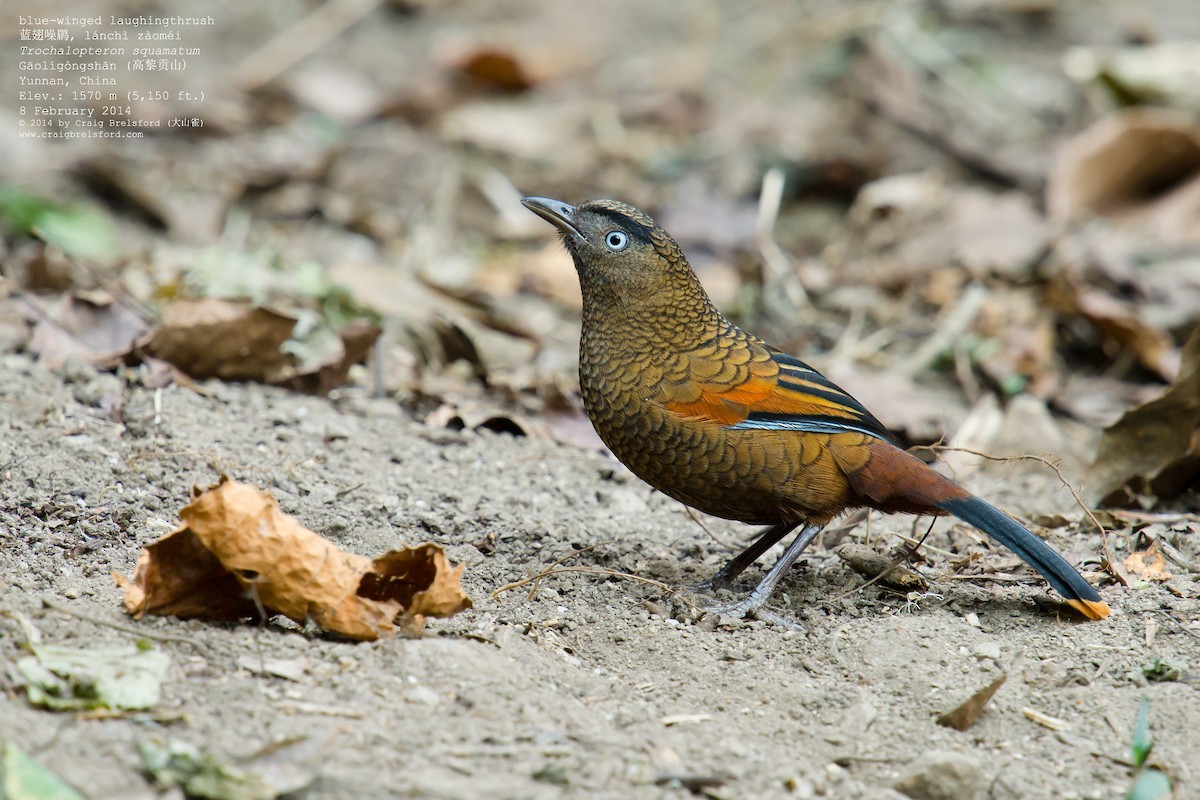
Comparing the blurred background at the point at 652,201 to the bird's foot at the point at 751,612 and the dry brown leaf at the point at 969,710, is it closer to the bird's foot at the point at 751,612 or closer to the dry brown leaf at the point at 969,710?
the bird's foot at the point at 751,612

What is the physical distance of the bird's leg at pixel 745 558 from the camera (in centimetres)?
386

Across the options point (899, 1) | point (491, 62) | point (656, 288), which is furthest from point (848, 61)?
point (656, 288)

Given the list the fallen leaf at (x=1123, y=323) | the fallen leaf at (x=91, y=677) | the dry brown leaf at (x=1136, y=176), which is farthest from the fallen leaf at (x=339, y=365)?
the dry brown leaf at (x=1136, y=176)

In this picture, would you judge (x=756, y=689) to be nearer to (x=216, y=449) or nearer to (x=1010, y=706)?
(x=1010, y=706)

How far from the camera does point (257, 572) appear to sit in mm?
2818

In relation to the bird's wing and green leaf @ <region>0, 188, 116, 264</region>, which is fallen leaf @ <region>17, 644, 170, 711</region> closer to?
the bird's wing

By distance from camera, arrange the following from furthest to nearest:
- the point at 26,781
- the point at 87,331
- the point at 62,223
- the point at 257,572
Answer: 1. the point at 62,223
2. the point at 87,331
3. the point at 257,572
4. the point at 26,781

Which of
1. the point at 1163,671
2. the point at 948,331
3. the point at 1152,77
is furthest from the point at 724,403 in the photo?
the point at 1152,77

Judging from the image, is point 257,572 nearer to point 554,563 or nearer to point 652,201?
point 554,563

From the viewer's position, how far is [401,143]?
8125 millimetres

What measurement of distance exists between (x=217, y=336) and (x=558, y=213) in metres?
1.41

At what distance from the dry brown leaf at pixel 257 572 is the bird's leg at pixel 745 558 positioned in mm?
1151

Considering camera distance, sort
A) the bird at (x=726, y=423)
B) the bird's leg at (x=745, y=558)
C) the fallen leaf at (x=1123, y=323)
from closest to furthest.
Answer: the bird at (x=726, y=423) → the bird's leg at (x=745, y=558) → the fallen leaf at (x=1123, y=323)

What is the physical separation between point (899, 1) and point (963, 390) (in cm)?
394
